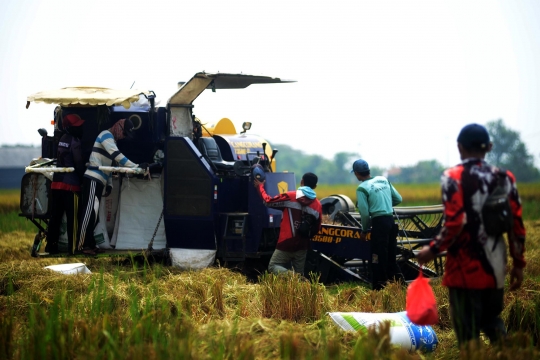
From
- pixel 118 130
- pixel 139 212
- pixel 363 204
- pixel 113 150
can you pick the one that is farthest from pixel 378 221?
pixel 118 130

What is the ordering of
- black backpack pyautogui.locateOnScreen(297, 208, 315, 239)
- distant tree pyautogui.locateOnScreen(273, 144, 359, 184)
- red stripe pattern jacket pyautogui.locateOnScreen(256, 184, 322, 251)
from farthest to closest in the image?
1. distant tree pyautogui.locateOnScreen(273, 144, 359, 184)
2. red stripe pattern jacket pyautogui.locateOnScreen(256, 184, 322, 251)
3. black backpack pyautogui.locateOnScreen(297, 208, 315, 239)

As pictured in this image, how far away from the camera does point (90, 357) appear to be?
544 cm

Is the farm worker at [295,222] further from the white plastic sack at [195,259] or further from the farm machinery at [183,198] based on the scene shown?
the white plastic sack at [195,259]

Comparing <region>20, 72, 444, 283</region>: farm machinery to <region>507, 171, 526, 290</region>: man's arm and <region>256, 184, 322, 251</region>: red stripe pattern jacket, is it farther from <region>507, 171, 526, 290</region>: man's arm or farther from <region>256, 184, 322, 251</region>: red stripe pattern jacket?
<region>507, 171, 526, 290</region>: man's arm

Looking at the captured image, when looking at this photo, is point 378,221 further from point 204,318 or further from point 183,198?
point 204,318

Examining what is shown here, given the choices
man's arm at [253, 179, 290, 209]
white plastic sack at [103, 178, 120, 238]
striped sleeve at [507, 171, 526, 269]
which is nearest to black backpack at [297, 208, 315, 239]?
man's arm at [253, 179, 290, 209]

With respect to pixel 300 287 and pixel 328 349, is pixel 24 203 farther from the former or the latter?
pixel 328 349

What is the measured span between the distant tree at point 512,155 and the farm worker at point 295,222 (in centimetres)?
9664

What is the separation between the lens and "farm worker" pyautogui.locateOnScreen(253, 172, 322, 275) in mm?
10141

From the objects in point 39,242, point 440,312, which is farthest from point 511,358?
point 39,242

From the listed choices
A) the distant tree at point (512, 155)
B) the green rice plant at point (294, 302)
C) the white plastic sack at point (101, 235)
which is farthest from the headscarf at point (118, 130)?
the distant tree at point (512, 155)

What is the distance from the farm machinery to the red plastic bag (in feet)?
15.4

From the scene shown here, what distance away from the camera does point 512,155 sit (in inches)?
4481

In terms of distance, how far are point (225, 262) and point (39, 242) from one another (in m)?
2.69
